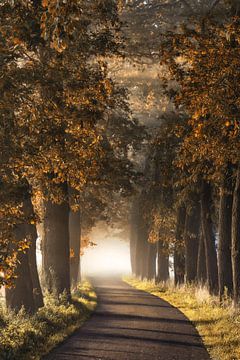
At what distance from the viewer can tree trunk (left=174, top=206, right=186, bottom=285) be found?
112ft

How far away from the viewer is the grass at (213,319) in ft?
45.0

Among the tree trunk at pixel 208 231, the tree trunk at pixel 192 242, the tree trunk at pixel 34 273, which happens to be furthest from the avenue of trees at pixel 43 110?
the tree trunk at pixel 192 242

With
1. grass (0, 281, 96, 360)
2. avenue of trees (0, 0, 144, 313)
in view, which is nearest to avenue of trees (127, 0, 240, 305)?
avenue of trees (0, 0, 144, 313)

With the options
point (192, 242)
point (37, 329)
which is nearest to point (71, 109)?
point (37, 329)

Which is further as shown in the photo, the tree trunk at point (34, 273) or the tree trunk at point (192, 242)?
the tree trunk at point (192, 242)

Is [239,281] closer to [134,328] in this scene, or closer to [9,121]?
[134,328]

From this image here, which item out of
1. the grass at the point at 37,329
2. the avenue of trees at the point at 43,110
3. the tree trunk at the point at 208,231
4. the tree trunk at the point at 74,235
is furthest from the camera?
the tree trunk at the point at 74,235

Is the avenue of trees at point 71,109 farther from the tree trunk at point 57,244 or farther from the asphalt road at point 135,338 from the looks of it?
the asphalt road at point 135,338

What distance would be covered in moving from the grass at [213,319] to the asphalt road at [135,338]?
0.28 metres

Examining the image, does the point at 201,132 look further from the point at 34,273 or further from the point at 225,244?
the point at 34,273

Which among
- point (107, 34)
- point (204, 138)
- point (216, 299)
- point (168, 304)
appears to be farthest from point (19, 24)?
point (168, 304)

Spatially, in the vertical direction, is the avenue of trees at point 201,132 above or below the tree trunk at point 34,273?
above

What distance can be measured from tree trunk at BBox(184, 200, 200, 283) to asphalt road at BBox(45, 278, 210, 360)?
7702mm

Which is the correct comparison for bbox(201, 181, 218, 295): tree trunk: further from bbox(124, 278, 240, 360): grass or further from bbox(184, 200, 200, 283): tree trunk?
A: bbox(184, 200, 200, 283): tree trunk
